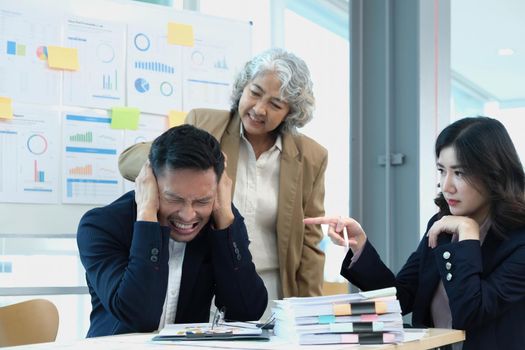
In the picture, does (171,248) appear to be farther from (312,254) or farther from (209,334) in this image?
(312,254)

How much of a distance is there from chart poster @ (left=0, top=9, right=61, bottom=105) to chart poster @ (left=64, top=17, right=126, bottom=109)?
56mm

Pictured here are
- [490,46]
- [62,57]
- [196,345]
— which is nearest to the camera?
[196,345]

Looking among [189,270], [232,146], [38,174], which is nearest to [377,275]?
[189,270]

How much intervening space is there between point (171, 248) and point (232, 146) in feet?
1.72

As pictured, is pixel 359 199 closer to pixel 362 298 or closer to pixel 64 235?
pixel 64 235

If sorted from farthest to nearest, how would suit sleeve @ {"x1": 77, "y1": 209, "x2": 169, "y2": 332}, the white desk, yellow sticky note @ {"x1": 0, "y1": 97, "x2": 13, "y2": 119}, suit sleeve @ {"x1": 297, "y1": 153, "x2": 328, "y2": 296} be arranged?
yellow sticky note @ {"x1": 0, "y1": 97, "x2": 13, "y2": 119}
suit sleeve @ {"x1": 297, "y1": 153, "x2": 328, "y2": 296}
suit sleeve @ {"x1": 77, "y1": 209, "x2": 169, "y2": 332}
the white desk

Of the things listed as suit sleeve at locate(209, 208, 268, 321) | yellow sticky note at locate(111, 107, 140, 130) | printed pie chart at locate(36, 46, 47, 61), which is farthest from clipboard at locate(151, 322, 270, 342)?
printed pie chart at locate(36, 46, 47, 61)

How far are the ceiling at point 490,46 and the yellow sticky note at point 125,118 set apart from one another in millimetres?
2054

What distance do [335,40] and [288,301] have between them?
3301 millimetres

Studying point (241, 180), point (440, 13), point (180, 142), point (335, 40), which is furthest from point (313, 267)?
point (335, 40)

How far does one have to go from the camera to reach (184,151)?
5.33 ft

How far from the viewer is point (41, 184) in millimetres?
2504

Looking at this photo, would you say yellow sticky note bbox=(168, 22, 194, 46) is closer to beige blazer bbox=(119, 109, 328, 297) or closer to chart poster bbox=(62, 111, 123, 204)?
chart poster bbox=(62, 111, 123, 204)

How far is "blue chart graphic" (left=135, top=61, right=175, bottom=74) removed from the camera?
2.71 metres
